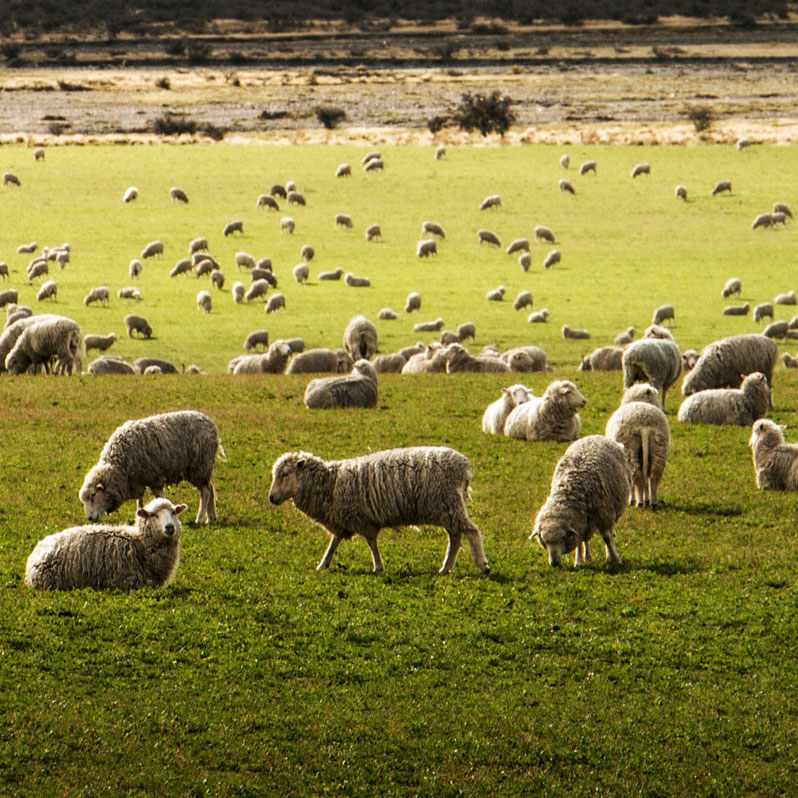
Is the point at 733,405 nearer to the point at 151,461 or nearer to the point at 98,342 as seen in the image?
the point at 151,461

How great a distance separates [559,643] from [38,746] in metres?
4.54

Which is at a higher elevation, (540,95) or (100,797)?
(540,95)

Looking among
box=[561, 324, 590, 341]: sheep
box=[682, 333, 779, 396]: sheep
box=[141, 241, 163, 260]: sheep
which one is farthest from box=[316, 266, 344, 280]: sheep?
box=[682, 333, 779, 396]: sheep

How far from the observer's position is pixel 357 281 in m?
42.4

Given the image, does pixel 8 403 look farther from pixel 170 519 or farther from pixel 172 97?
pixel 172 97

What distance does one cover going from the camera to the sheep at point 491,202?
54.2 meters

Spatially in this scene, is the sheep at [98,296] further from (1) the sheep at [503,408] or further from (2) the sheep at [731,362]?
(2) the sheep at [731,362]

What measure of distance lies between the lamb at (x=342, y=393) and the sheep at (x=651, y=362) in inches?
179

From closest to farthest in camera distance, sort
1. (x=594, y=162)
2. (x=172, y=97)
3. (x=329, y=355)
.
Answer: (x=329, y=355), (x=594, y=162), (x=172, y=97)

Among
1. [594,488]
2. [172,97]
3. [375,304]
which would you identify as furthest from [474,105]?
[594,488]

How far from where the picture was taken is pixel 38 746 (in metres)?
8.81

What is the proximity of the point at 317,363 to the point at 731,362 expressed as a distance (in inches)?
363

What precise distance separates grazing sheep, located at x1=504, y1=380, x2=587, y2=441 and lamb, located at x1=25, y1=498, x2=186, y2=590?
828 cm

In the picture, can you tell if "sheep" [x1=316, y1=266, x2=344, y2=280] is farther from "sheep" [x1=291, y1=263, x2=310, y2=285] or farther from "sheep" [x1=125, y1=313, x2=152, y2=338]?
"sheep" [x1=125, y1=313, x2=152, y2=338]
